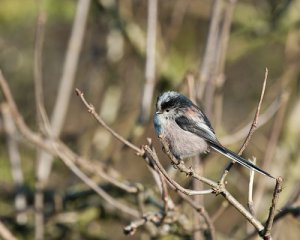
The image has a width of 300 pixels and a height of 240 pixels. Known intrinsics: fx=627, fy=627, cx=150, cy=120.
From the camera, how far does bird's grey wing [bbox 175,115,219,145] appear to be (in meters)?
3.75

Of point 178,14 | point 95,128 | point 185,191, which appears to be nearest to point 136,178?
point 95,128

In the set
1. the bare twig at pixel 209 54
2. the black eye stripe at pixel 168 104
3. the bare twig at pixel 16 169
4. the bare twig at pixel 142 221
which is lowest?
the bare twig at pixel 142 221

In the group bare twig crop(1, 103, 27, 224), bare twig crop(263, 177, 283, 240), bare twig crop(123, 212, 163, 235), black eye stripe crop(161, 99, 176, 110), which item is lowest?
bare twig crop(263, 177, 283, 240)

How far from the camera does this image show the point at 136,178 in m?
6.87

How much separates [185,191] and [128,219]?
2.42 meters

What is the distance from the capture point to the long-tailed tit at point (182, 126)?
378cm

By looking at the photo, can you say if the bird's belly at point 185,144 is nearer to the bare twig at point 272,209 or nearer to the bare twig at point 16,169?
the bare twig at point 272,209

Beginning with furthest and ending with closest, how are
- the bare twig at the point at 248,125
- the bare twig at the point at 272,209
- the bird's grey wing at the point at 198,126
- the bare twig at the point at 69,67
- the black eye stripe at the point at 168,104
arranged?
the bare twig at the point at 69,67, the bare twig at the point at 248,125, the black eye stripe at the point at 168,104, the bird's grey wing at the point at 198,126, the bare twig at the point at 272,209

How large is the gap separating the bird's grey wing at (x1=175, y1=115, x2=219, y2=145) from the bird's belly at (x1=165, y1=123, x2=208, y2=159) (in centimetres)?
3

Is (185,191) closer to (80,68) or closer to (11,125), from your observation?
(11,125)

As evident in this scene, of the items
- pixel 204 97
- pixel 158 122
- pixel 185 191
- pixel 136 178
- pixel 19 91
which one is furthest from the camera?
pixel 19 91

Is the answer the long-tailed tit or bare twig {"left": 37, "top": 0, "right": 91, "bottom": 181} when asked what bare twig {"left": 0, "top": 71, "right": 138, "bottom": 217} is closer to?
bare twig {"left": 37, "top": 0, "right": 91, "bottom": 181}

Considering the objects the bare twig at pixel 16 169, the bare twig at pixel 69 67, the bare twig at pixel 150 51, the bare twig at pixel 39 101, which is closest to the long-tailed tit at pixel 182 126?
the bare twig at pixel 150 51

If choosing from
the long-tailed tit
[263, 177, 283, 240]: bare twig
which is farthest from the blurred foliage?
[263, 177, 283, 240]: bare twig
